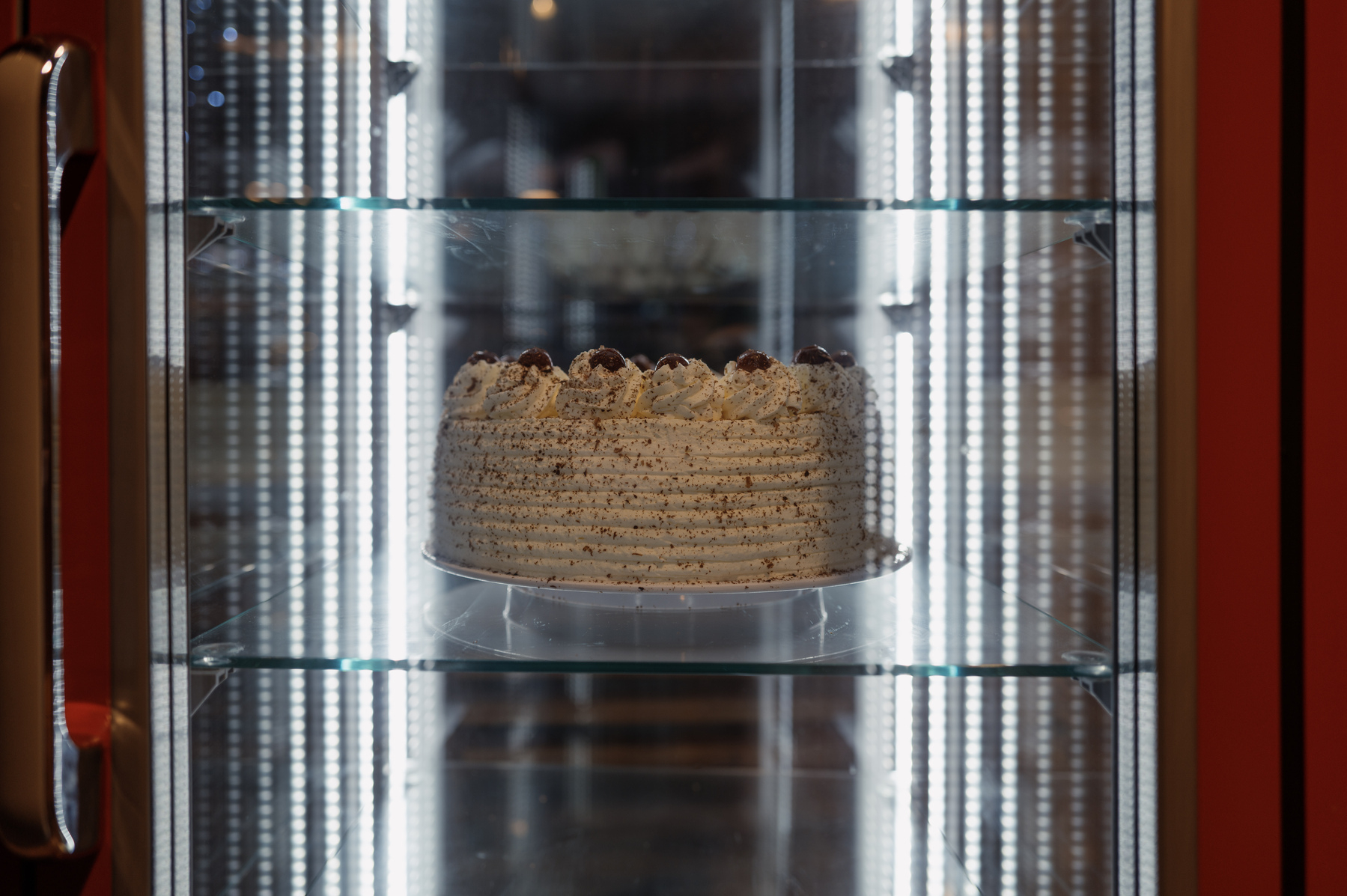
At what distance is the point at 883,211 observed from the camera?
713mm

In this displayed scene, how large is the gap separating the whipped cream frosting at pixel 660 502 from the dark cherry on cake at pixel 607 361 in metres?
0.08

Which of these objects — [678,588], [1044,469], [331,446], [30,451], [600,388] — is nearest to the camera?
[30,451]

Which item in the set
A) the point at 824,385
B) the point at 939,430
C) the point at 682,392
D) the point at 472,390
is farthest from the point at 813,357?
the point at 472,390

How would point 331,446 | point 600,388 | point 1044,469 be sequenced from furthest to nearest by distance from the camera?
point 331,446
point 1044,469
point 600,388

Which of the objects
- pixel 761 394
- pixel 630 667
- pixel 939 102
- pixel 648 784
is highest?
pixel 939 102

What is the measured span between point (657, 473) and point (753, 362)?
0.19 metres

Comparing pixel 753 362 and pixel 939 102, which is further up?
pixel 939 102

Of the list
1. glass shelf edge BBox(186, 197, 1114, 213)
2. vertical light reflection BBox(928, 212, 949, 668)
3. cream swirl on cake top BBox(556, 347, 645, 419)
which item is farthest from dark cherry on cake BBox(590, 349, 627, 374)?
vertical light reflection BBox(928, 212, 949, 668)

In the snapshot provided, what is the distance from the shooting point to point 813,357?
3.17ft

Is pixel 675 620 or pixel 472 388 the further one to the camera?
pixel 472 388

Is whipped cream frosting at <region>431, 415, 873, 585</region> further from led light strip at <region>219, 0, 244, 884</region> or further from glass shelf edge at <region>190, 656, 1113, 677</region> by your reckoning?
led light strip at <region>219, 0, 244, 884</region>

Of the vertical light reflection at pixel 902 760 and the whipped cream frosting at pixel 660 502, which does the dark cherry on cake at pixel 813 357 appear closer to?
the whipped cream frosting at pixel 660 502

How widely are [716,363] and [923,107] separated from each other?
1.46ft

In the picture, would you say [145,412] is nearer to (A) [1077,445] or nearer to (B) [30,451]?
(B) [30,451]
